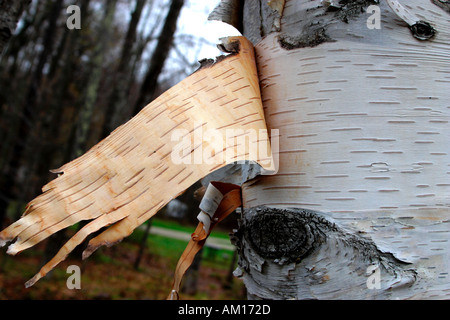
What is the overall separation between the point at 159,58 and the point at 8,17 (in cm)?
354

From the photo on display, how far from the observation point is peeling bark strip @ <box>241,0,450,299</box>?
2.78ft

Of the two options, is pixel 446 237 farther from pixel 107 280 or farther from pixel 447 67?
pixel 107 280

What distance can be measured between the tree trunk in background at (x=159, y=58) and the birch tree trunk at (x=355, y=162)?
171 inches

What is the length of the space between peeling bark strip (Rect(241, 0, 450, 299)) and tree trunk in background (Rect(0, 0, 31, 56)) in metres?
1.54

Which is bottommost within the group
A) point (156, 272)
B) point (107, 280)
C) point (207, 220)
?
point (156, 272)

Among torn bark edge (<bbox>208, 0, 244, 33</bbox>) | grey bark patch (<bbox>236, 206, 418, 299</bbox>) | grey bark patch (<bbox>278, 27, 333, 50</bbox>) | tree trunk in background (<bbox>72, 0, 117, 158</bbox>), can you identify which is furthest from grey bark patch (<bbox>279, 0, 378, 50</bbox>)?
tree trunk in background (<bbox>72, 0, 117, 158</bbox>)

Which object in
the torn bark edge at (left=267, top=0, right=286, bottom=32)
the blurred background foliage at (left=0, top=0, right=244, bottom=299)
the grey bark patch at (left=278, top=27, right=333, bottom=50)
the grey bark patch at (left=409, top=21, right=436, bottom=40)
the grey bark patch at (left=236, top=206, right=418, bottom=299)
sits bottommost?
the blurred background foliage at (left=0, top=0, right=244, bottom=299)

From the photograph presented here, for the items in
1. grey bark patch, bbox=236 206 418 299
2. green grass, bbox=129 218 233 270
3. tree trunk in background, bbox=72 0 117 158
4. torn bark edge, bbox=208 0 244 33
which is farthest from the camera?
green grass, bbox=129 218 233 270

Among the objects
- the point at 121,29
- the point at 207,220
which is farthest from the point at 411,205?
the point at 121,29

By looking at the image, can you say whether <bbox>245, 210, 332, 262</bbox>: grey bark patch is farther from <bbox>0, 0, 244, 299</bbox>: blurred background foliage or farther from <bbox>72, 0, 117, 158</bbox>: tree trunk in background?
<bbox>72, 0, 117, 158</bbox>: tree trunk in background
